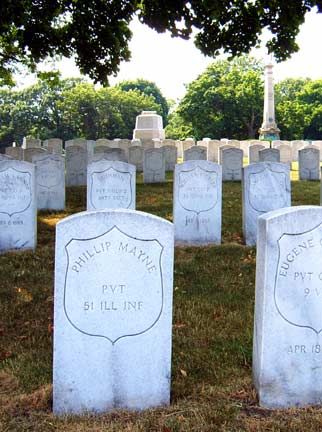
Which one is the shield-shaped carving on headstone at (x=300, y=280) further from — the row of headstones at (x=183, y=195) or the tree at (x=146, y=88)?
the tree at (x=146, y=88)

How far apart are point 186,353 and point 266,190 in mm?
4420

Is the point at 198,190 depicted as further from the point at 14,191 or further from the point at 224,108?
the point at 224,108

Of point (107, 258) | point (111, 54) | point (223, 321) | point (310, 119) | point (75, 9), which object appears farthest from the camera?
point (310, 119)

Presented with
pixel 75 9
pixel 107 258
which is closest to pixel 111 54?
pixel 75 9

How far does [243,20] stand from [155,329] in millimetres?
11778

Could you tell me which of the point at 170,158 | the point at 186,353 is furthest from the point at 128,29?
the point at 186,353

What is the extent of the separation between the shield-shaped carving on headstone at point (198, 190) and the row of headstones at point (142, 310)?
14.8 feet

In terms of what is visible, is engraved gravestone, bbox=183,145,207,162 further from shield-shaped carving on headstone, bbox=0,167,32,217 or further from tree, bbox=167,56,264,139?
tree, bbox=167,56,264,139

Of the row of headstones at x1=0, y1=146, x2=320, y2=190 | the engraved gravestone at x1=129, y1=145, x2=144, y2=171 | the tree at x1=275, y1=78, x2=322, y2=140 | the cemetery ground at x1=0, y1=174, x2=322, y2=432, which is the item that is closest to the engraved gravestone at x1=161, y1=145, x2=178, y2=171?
the engraved gravestone at x1=129, y1=145, x2=144, y2=171

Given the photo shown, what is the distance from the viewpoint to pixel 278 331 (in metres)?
3.26

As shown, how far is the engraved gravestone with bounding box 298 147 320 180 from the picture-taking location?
52.7 ft

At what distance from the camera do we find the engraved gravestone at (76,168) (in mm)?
14148

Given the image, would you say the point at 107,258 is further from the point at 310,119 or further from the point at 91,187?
the point at 310,119

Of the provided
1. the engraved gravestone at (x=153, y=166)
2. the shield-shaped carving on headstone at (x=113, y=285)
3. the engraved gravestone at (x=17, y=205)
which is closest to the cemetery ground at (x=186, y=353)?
the engraved gravestone at (x=17, y=205)
